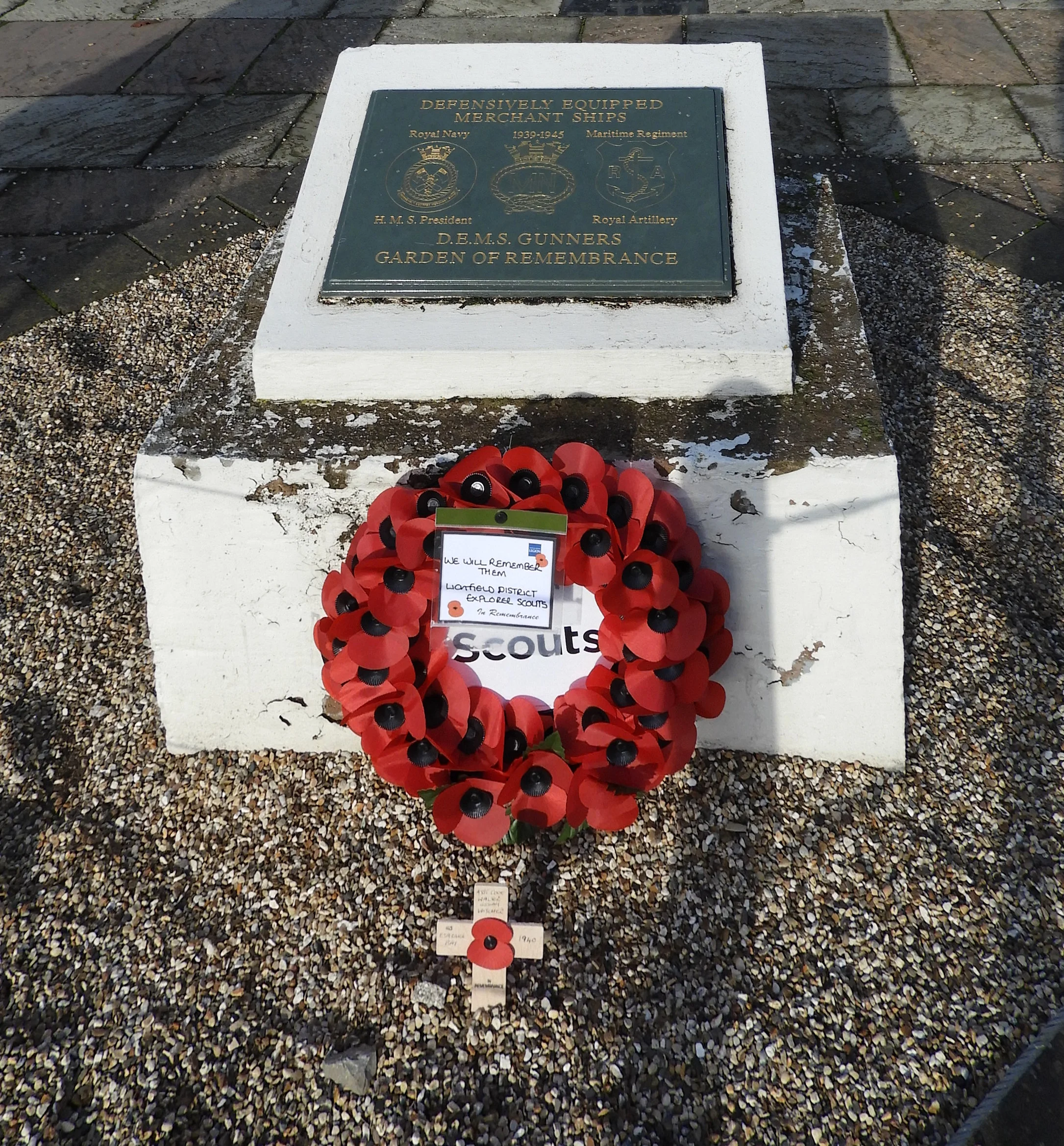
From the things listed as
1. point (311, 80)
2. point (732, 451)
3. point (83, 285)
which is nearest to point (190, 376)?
point (732, 451)

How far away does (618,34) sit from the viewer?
21.1 ft

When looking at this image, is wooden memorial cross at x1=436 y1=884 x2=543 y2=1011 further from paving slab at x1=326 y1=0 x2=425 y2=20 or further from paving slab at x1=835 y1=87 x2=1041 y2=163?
paving slab at x1=326 y1=0 x2=425 y2=20

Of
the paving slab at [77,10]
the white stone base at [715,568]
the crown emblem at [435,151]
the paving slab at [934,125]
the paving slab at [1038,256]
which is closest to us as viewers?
the white stone base at [715,568]

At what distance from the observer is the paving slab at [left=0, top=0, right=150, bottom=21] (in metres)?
7.16

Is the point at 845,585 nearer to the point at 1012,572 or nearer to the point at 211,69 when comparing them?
the point at 1012,572

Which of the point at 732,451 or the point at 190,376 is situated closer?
the point at 732,451

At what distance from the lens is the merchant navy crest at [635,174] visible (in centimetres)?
267

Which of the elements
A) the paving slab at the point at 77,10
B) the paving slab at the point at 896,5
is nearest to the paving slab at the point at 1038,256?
the paving slab at the point at 896,5

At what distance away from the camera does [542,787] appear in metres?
2.19

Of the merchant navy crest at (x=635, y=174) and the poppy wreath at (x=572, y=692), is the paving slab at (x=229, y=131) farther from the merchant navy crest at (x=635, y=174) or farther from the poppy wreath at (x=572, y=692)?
the poppy wreath at (x=572, y=692)

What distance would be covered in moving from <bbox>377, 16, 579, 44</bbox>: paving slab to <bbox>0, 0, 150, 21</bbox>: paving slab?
207 centimetres

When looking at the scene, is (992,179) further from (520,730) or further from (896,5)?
(520,730)

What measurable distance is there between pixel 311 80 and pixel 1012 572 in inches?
207

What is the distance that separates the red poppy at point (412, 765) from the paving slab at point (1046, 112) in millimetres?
4808
